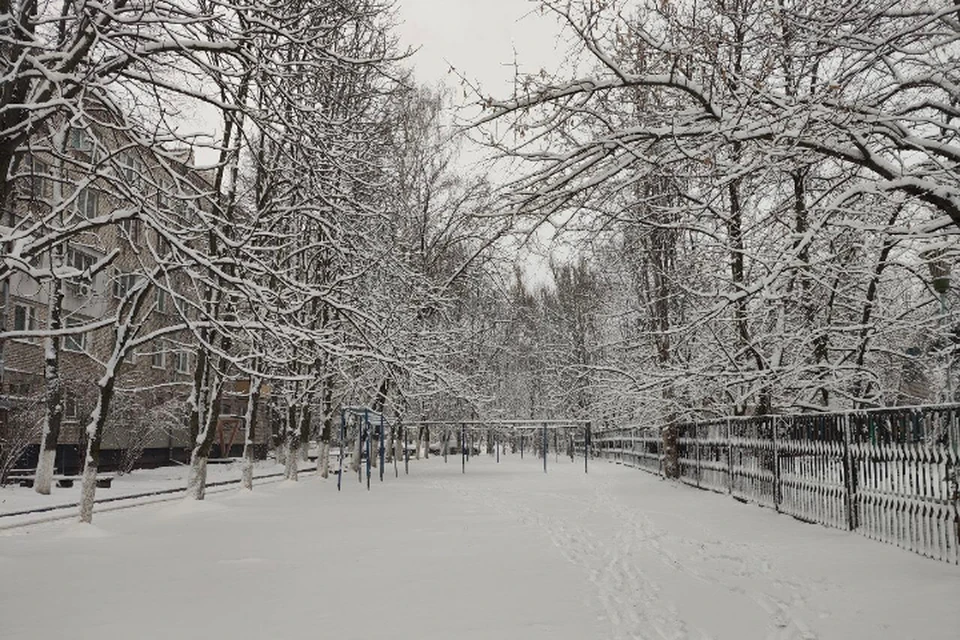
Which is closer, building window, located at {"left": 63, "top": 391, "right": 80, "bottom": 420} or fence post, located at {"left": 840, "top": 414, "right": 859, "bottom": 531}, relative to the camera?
fence post, located at {"left": 840, "top": 414, "right": 859, "bottom": 531}

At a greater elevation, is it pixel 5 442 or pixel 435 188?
pixel 435 188

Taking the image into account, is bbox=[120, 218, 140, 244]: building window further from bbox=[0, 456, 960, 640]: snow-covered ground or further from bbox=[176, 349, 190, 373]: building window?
bbox=[176, 349, 190, 373]: building window

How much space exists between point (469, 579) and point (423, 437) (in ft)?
138

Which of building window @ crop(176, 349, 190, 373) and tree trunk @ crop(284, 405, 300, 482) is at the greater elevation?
building window @ crop(176, 349, 190, 373)

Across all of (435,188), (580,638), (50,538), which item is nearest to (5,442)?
(50,538)

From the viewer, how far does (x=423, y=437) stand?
50094 millimetres

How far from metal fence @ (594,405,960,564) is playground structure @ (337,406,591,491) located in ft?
33.2

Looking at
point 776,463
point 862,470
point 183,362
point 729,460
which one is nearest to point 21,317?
point 183,362

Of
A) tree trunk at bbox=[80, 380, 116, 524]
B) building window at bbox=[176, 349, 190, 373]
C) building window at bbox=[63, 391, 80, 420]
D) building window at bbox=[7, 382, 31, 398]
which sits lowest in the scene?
tree trunk at bbox=[80, 380, 116, 524]

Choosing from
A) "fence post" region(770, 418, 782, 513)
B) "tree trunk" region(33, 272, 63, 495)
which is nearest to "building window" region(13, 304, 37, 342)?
"tree trunk" region(33, 272, 63, 495)

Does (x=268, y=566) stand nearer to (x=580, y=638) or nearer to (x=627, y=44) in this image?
(x=580, y=638)

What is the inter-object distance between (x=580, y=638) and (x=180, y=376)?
42601 millimetres

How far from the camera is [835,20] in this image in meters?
6.61

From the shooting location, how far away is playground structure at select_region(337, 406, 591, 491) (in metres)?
27.2
